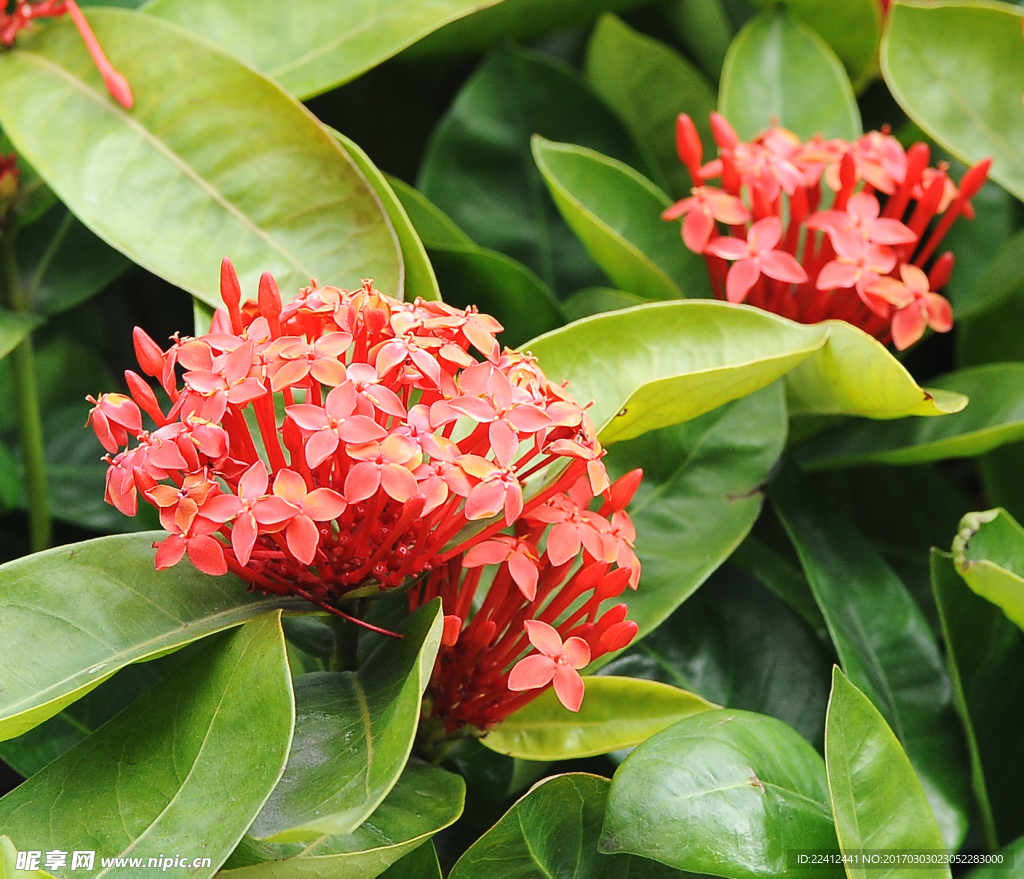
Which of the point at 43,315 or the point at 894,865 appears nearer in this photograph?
the point at 894,865

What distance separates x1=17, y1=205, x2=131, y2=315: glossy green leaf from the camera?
0.90 metres

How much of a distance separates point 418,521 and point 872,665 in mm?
445

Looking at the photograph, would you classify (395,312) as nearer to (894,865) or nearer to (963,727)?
(894,865)

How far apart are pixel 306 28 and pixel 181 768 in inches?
25.9

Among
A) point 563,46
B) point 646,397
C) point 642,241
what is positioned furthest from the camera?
point 563,46

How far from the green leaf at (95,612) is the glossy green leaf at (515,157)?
0.58 m

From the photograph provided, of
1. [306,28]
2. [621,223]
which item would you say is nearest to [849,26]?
[621,223]

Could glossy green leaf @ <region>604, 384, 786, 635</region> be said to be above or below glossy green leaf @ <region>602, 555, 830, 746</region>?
above

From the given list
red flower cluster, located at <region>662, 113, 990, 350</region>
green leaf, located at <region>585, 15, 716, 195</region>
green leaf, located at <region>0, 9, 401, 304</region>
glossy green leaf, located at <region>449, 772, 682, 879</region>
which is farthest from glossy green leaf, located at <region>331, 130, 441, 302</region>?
green leaf, located at <region>585, 15, 716, 195</region>

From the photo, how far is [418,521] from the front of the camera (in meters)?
0.58

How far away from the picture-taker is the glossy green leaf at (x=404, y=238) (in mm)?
724

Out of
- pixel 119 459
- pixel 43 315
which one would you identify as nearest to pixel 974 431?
pixel 119 459

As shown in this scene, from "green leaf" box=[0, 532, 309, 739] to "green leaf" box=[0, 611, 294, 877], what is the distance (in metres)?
0.03

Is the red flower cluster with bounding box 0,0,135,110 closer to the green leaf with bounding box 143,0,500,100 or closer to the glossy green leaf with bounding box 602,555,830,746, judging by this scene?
the green leaf with bounding box 143,0,500,100
